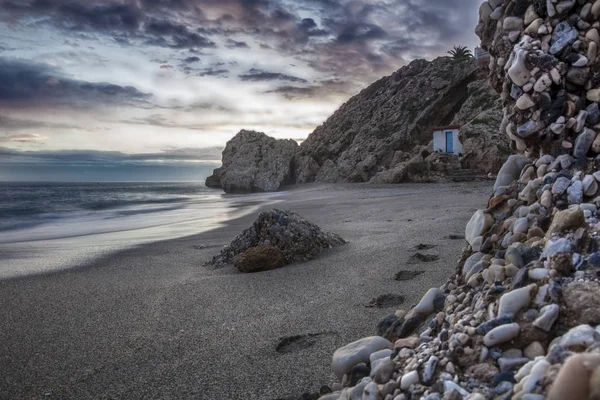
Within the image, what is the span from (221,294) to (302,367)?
1894 millimetres

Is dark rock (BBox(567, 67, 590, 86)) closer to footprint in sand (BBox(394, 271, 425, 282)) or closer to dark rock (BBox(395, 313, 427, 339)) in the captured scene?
dark rock (BBox(395, 313, 427, 339))

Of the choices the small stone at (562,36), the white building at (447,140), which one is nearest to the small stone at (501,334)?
the small stone at (562,36)

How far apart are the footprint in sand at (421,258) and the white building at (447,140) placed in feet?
96.4

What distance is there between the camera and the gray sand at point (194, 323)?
255 cm

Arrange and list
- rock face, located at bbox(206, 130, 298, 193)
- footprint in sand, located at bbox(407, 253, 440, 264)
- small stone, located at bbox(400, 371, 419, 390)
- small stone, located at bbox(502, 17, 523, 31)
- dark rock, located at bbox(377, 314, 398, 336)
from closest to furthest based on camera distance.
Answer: small stone, located at bbox(400, 371, 419, 390)
small stone, located at bbox(502, 17, 523, 31)
dark rock, located at bbox(377, 314, 398, 336)
footprint in sand, located at bbox(407, 253, 440, 264)
rock face, located at bbox(206, 130, 298, 193)

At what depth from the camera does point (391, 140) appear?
43.2 metres

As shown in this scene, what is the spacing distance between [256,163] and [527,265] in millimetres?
52929

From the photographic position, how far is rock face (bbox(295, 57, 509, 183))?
38.6 metres

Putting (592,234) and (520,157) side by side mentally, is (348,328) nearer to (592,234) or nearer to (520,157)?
(520,157)

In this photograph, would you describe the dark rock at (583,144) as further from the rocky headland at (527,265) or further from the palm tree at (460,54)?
the palm tree at (460,54)

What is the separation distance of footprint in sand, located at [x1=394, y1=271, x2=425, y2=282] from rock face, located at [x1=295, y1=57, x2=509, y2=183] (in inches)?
967

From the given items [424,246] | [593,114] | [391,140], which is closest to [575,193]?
[593,114]

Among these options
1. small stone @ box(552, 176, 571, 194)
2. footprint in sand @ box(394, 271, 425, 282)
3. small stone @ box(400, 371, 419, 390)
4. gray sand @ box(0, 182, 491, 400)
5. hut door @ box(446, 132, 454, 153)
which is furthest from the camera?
hut door @ box(446, 132, 454, 153)

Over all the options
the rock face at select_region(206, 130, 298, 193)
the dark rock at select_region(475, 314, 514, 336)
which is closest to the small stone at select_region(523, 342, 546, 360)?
the dark rock at select_region(475, 314, 514, 336)
